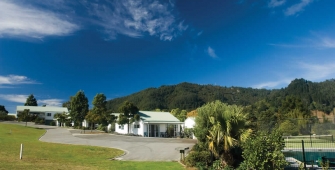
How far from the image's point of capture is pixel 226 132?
13805 millimetres

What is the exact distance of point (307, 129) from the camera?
2020 cm

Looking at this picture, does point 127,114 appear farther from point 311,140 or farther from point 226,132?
point 226,132

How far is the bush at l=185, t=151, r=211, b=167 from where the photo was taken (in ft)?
49.4

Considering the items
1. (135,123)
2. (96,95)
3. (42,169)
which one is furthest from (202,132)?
(96,95)

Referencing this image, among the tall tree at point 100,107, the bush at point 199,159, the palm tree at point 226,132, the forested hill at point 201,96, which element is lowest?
→ the bush at point 199,159

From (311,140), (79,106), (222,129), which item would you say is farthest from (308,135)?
(79,106)

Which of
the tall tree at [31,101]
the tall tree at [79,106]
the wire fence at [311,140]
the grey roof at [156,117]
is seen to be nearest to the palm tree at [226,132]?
the wire fence at [311,140]

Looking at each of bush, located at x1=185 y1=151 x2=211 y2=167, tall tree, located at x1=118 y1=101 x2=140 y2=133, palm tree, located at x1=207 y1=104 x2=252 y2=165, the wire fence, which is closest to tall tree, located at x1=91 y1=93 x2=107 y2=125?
tall tree, located at x1=118 y1=101 x2=140 y2=133

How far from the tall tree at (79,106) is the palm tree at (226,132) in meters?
47.5

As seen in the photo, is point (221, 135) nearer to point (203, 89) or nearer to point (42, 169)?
point (42, 169)

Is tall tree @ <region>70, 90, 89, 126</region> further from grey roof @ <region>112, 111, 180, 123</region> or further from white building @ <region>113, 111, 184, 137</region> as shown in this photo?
grey roof @ <region>112, 111, 180, 123</region>

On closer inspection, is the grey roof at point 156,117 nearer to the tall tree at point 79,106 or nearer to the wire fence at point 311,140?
the tall tree at point 79,106

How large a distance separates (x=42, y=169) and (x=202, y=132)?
8733 millimetres

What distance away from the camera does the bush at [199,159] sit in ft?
49.4
